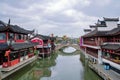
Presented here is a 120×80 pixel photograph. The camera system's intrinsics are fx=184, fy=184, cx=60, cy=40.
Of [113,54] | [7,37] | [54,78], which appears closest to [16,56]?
[7,37]

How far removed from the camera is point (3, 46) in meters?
18.5

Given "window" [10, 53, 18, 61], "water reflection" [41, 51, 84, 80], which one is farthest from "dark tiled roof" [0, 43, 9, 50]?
"water reflection" [41, 51, 84, 80]

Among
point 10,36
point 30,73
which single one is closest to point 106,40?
point 30,73

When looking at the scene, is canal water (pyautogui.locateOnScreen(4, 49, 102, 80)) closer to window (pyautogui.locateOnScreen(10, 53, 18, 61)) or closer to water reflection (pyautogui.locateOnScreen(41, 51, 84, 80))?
water reflection (pyautogui.locateOnScreen(41, 51, 84, 80))

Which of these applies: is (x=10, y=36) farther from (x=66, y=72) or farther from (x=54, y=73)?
(x=66, y=72)

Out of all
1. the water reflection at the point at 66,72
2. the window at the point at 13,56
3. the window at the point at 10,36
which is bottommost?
the water reflection at the point at 66,72

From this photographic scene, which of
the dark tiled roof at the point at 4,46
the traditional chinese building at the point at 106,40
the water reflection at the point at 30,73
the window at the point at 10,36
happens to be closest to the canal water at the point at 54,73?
the water reflection at the point at 30,73

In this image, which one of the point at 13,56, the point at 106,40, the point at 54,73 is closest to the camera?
the point at 13,56

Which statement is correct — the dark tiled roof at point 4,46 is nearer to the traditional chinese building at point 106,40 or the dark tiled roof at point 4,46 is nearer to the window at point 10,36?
the window at point 10,36

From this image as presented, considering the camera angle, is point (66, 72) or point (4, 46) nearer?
point (4, 46)

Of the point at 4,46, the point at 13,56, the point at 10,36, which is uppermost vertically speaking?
the point at 10,36

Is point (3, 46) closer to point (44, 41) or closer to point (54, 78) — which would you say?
point (54, 78)

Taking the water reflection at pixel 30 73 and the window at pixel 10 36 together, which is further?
the window at pixel 10 36

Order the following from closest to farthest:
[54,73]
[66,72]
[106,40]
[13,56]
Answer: [13,56]
[54,73]
[66,72]
[106,40]
